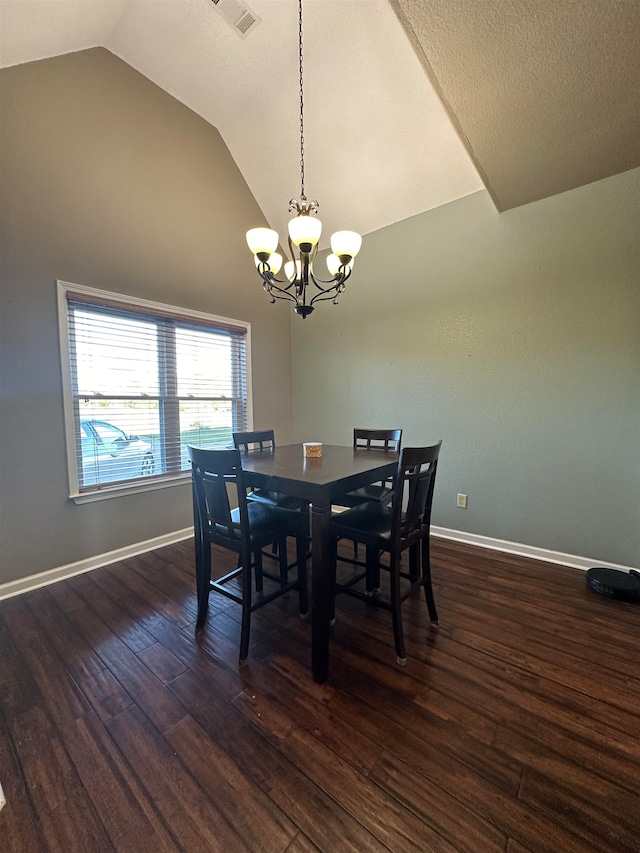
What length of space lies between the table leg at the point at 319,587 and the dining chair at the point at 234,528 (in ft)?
1.06

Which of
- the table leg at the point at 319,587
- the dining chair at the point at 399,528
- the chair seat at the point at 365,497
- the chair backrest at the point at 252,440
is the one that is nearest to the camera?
the table leg at the point at 319,587

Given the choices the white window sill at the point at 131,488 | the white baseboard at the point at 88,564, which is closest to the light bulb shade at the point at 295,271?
the white window sill at the point at 131,488

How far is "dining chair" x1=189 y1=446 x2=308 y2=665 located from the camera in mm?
1603

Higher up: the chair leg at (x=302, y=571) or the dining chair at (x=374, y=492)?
the dining chair at (x=374, y=492)

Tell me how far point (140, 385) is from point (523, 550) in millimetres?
3453

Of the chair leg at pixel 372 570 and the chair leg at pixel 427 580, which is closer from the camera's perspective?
the chair leg at pixel 427 580

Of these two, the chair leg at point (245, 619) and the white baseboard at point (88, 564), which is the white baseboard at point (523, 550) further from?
the white baseboard at point (88, 564)

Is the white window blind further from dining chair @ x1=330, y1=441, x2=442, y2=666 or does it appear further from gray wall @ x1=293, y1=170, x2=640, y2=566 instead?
dining chair @ x1=330, y1=441, x2=442, y2=666

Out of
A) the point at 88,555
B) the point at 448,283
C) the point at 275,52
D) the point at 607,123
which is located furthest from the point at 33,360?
the point at 607,123

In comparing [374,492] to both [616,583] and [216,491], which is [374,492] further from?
[616,583]

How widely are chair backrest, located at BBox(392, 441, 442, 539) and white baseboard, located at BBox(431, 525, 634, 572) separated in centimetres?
140

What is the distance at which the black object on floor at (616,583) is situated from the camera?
81.0 inches

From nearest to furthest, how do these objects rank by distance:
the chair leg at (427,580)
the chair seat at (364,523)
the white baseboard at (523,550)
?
the chair seat at (364,523)
the chair leg at (427,580)
the white baseboard at (523,550)

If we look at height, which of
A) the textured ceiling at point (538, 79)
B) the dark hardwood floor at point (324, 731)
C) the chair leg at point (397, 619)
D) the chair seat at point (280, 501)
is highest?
the textured ceiling at point (538, 79)
